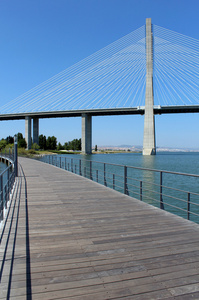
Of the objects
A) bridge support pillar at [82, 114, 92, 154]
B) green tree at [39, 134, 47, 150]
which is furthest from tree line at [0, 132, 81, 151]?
bridge support pillar at [82, 114, 92, 154]

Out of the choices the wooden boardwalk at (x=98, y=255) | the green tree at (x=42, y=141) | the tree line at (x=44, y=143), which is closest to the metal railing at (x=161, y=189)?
the wooden boardwalk at (x=98, y=255)

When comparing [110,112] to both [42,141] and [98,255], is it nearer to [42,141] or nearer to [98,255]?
[42,141]

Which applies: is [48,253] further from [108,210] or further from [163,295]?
[108,210]

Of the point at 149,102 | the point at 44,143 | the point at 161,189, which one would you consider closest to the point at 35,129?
the point at 44,143

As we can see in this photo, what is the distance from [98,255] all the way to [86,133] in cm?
7001

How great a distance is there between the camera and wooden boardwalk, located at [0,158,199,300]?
2.39 m

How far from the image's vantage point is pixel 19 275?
2.65 metres

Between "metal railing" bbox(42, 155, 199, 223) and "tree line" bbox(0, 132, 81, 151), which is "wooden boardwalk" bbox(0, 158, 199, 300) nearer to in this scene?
"metal railing" bbox(42, 155, 199, 223)

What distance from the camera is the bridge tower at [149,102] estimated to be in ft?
179

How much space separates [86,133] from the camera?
2867 inches

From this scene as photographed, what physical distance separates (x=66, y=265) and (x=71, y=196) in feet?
13.6

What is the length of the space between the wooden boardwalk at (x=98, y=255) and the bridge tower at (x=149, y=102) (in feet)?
174

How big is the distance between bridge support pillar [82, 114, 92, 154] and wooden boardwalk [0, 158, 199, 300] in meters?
64.8

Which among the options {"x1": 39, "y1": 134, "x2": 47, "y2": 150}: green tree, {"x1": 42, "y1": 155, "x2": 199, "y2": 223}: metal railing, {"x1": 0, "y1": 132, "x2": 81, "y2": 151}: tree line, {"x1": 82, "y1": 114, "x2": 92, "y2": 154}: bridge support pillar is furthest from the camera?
{"x1": 39, "y1": 134, "x2": 47, "y2": 150}: green tree
